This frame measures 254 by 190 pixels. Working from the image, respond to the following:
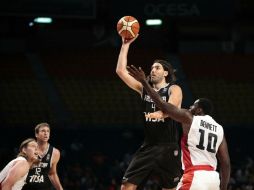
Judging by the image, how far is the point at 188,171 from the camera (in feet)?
19.6

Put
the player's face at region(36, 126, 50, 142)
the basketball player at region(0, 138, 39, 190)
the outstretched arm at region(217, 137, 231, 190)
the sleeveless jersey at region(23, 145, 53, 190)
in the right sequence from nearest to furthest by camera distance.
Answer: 1. the outstretched arm at region(217, 137, 231, 190)
2. the basketball player at region(0, 138, 39, 190)
3. the sleeveless jersey at region(23, 145, 53, 190)
4. the player's face at region(36, 126, 50, 142)

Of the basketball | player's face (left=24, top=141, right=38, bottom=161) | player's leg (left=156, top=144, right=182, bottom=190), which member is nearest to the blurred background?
player's face (left=24, top=141, right=38, bottom=161)

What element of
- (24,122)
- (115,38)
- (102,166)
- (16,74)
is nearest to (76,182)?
(102,166)

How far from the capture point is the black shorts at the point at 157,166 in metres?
6.66

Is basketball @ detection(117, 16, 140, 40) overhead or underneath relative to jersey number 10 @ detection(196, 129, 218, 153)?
overhead

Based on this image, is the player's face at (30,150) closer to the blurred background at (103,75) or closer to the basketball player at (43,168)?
the basketball player at (43,168)

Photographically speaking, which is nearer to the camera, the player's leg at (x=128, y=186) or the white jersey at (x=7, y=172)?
the player's leg at (x=128, y=186)

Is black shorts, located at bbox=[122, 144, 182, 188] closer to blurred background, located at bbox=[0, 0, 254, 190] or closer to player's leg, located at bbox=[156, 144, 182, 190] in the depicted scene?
player's leg, located at bbox=[156, 144, 182, 190]

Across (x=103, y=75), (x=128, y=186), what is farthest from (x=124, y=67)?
(x=103, y=75)

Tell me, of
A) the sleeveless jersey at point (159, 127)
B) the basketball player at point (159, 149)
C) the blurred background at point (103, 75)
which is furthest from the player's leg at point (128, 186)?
the blurred background at point (103, 75)

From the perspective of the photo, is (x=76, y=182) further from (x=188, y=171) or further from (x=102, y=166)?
(x=188, y=171)

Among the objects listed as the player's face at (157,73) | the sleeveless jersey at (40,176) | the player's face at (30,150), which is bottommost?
the sleeveless jersey at (40,176)

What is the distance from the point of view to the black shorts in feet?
21.9

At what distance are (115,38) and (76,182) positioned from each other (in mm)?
6114
